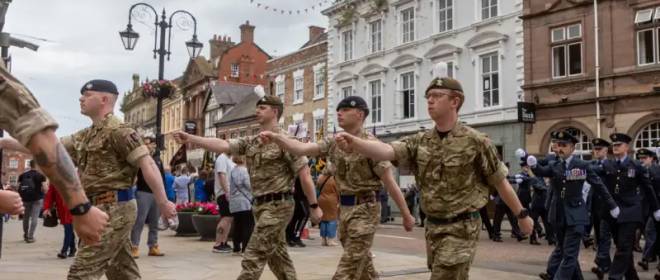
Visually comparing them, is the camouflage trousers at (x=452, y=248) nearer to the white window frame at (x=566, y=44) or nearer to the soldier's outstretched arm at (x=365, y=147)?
the soldier's outstretched arm at (x=365, y=147)

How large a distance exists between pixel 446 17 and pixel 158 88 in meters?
14.4

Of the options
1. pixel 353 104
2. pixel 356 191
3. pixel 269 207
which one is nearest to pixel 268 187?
pixel 269 207

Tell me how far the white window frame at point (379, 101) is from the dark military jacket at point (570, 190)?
23180mm

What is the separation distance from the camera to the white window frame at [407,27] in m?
29.2

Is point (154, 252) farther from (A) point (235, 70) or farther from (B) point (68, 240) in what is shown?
(A) point (235, 70)

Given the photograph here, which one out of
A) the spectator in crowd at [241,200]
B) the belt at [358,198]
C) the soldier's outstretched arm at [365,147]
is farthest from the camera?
the spectator in crowd at [241,200]

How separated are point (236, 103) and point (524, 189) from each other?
38.7 m

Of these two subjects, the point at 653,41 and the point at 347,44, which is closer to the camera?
the point at 653,41

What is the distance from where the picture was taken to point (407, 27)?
97.0 feet

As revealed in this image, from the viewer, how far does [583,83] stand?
71.8ft

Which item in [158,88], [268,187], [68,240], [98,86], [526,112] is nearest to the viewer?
[98,86]

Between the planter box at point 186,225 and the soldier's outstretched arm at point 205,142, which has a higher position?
the soldier's outstretched arm at point 205,142

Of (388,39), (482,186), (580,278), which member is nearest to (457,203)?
(482,186)

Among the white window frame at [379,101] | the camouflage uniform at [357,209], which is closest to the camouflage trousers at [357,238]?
the camouflage uniform at [357,209]
